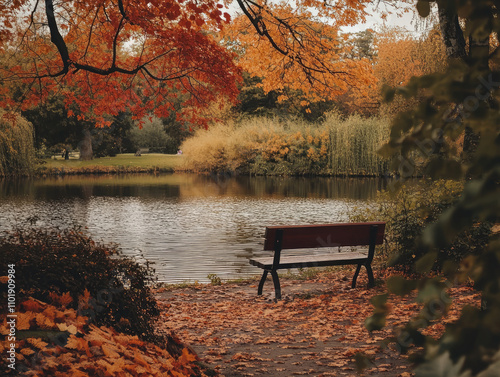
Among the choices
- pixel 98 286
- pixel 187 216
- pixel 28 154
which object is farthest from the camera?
pixel 28 154

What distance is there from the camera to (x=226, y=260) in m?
11.8

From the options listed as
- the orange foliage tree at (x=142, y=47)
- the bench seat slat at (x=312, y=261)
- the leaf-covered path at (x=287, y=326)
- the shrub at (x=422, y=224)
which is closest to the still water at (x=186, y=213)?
the leaf-covered path at (x=287, y=326)

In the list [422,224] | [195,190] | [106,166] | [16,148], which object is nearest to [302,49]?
[422,224]

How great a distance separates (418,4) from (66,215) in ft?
63.9

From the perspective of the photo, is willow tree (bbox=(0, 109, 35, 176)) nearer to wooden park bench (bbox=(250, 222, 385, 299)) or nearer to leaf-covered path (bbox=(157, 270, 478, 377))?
leaf-covered path (bbox=(157, 270, 478, 377))

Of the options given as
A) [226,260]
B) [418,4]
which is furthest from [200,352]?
[226,260]

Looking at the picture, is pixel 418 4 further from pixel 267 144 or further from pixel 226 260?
pixel 267 144

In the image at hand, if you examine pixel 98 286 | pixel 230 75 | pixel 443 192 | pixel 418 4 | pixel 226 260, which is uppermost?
pixel 230 75

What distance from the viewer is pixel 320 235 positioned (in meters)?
7.45

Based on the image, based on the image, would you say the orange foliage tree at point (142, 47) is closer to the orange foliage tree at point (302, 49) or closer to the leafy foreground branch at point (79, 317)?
the orange foliage tree at point (302, 49)

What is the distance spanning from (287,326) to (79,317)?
2.98 m

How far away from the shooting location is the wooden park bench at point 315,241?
288 inches

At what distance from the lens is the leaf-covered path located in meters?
4.67

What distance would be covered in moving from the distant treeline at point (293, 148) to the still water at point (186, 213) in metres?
3.37
